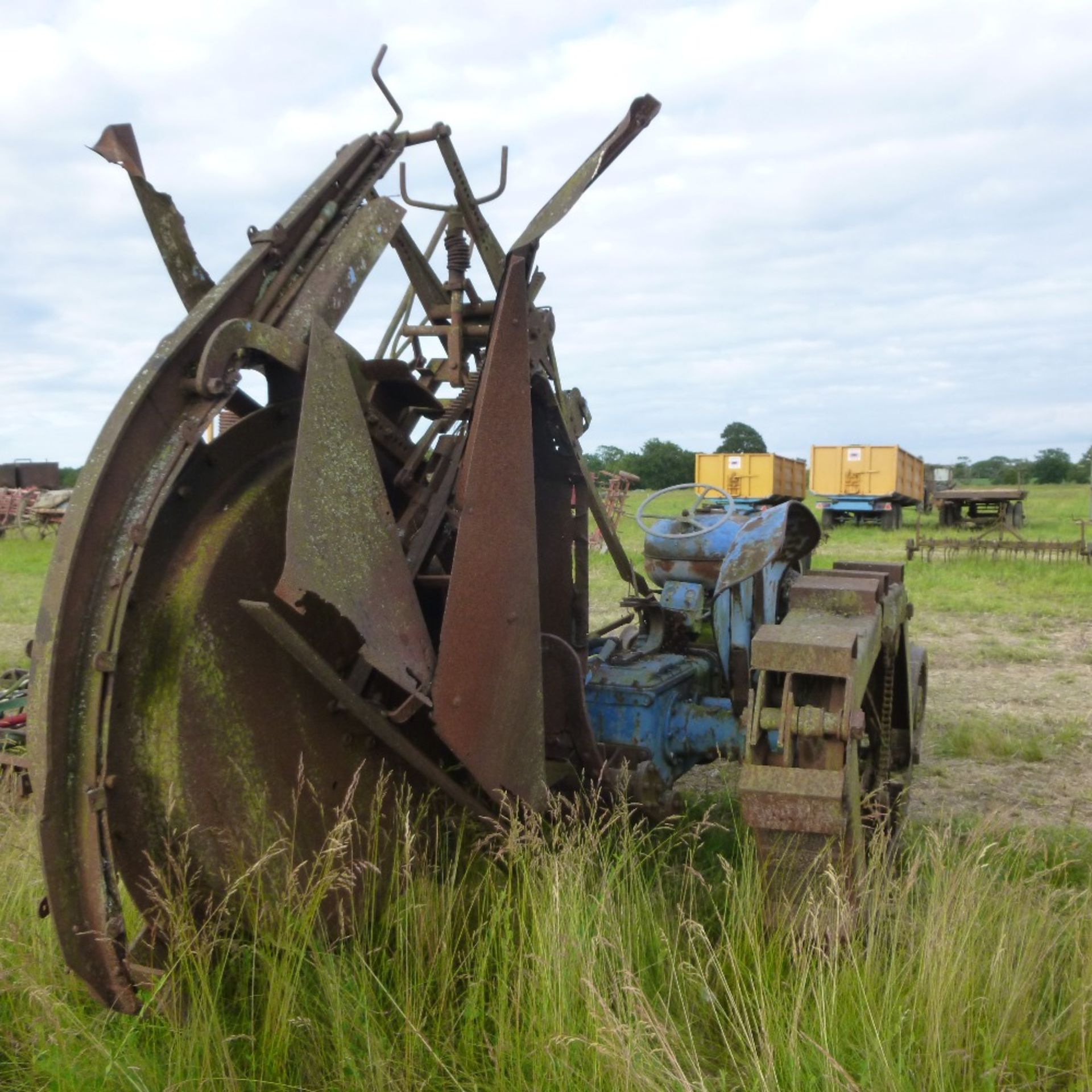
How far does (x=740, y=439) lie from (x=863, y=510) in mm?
34770

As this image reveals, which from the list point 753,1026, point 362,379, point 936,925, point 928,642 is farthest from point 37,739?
point 928,642

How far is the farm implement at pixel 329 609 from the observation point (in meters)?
2.28

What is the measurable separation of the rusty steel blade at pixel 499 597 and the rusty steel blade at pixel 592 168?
111mm

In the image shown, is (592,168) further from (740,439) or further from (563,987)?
(740,439)

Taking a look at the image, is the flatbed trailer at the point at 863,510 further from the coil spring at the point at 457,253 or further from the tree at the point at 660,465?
the coil spring at the point at 457,253

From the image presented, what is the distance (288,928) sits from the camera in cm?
256

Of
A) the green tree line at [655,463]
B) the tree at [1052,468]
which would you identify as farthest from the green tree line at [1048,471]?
the green tree line at [655,463]

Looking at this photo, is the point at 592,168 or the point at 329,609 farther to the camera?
the point at 592,168

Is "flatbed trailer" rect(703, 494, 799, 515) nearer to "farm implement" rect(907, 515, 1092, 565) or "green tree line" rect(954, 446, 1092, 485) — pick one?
"farm implement" rect(907, 515, 1092, 565)

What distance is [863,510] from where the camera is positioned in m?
29.0

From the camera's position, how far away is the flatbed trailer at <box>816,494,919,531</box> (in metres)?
→ 28.6

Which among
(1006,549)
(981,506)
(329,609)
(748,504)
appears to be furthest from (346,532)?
(981,506)

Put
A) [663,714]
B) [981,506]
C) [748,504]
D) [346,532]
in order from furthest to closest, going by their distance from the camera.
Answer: [981,506]
[748,504]
[663,714]
[346,532]

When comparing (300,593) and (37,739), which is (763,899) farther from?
(37,739)
